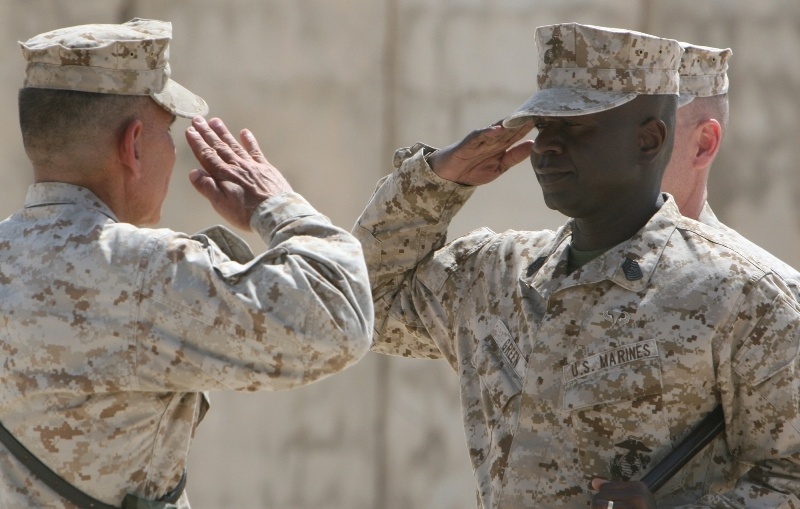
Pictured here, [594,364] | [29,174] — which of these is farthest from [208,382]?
[29,174]

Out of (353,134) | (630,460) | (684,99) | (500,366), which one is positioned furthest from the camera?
(353,134)

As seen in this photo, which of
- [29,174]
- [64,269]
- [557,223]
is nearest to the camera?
[64,269]

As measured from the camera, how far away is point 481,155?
3.19 metres

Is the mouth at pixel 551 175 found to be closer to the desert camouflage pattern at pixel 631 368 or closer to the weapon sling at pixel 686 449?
the desert camouflage pattern at pixel 631 368

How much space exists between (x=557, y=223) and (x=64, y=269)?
3739 mm

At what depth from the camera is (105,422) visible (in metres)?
2.53

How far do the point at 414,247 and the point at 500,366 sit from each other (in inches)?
18.8

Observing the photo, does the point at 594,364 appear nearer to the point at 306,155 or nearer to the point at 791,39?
the point at 306,155

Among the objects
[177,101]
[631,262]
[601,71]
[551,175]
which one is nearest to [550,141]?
[551,175]

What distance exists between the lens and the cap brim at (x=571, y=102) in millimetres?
2791

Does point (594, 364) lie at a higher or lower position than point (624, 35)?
lower

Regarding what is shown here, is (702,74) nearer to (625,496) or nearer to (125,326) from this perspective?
(625,496)

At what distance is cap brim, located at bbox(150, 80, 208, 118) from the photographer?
8.86 ft

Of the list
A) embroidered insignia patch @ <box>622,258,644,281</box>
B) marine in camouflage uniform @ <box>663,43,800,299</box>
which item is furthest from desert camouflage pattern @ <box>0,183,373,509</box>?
marine in camouflage uniform @ <box>663,43,800,299</box>
